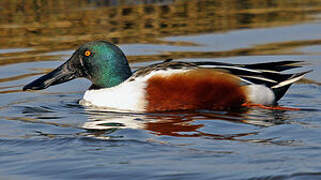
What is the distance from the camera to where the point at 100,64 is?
816 centimetres

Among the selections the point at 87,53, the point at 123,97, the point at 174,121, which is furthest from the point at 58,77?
the point at 174,121

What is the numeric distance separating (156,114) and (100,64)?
0.99 metres

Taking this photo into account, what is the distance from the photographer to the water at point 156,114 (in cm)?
571

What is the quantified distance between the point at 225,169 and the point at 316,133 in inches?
52.3

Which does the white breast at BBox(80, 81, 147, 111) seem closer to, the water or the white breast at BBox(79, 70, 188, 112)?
the white breast at BBox(79, 70, 188, 112)

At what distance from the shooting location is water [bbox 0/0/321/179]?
571 centimetres

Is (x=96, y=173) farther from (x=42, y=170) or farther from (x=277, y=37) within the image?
(x=277, y=37)

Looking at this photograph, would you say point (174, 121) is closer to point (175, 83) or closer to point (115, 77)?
point (175, 83)

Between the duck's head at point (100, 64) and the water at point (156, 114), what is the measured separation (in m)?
0.38

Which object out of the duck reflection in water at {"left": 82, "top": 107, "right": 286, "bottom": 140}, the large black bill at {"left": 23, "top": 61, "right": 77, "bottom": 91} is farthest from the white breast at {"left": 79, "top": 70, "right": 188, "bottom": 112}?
the large black bill at {"left": 23, "top": 61, "right": 77, "bottom": 91}

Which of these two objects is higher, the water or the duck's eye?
the duck's eye

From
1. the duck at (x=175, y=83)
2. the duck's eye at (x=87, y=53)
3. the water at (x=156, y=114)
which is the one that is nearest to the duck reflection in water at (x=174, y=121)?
the water at (x=156, y=114)

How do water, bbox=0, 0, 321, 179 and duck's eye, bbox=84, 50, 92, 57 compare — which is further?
duck's eye, bbox=84, 50, 92, 57

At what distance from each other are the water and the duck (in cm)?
16
